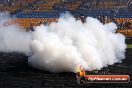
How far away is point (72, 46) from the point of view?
97125 millimetres

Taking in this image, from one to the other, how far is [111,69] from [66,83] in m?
22.4

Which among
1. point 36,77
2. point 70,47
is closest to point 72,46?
point 70,47

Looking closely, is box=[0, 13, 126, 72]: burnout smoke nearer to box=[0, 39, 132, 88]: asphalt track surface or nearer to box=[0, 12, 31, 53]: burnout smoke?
box=[0, 39, 132, 88]: asphalt track surface

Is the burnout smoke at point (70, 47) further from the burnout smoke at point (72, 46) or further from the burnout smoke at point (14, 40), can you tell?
the burnout smoke at point (14, 40)

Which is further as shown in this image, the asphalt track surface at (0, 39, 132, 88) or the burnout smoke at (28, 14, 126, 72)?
the burnout smoke at (28, 14, 126, 72)

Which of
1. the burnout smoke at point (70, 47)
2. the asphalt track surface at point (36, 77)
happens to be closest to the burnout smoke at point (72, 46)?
the burnout smoke at point (70, 47)

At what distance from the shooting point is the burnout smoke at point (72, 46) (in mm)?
94812

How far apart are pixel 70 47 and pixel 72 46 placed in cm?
95

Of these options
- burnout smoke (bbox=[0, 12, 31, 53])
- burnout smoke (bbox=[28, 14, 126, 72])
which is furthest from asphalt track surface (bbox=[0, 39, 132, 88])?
burnout smoke (bbox=[0, 12, 31, 53])

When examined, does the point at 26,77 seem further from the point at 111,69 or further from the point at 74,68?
the point at 111,69

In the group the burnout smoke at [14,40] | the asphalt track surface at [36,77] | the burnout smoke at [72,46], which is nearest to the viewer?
the asphalt track surface at [36,77]

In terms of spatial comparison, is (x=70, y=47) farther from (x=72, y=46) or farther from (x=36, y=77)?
(x=36, y=77)

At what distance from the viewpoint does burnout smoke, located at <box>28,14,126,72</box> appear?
9481cm

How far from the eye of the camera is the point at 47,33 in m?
99.1
